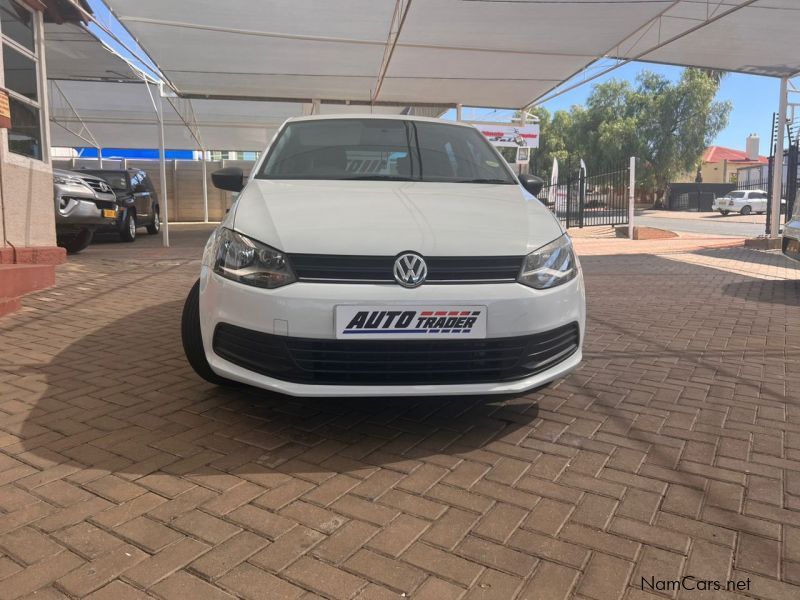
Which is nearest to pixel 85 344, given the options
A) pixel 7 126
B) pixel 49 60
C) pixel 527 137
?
pixel 7 126

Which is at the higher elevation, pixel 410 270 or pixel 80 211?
pixel 80 211

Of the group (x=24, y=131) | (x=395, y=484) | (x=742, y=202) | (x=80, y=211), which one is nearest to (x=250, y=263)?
(x=395, y=484)

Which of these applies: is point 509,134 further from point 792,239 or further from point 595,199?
point 792,239

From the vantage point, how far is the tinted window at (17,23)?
7.16 m

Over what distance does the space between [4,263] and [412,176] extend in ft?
16.5

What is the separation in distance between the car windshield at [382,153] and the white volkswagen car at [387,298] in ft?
2.20

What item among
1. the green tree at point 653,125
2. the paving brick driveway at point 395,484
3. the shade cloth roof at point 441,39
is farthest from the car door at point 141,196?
the green tree at point 653,125

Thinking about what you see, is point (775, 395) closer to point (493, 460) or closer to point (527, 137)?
point (493, 460)

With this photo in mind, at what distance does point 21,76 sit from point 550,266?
7.52 meters

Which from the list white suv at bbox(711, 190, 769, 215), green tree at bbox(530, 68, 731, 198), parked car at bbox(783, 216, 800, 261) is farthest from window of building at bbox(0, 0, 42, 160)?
white suv at bbox(711, 190, 769, 215)

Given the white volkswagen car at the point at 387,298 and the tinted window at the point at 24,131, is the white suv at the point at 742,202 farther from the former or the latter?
the white volkswagen car at the point at 387,298

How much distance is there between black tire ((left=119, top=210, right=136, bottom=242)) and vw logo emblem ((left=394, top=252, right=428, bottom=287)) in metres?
13.0

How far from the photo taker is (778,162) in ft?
42.7

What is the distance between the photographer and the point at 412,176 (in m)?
3.80
